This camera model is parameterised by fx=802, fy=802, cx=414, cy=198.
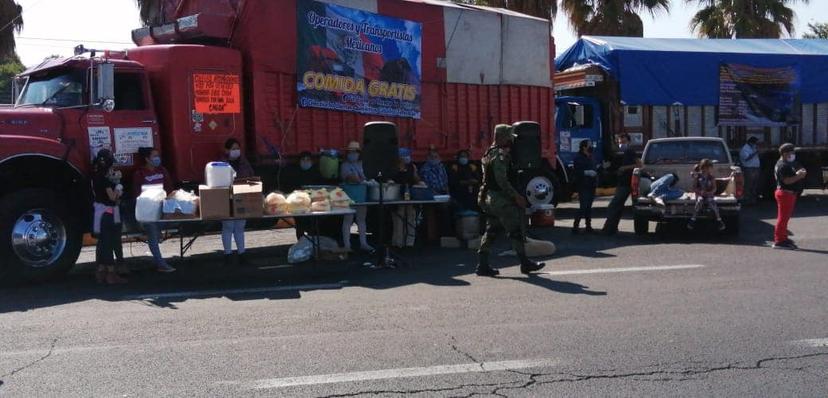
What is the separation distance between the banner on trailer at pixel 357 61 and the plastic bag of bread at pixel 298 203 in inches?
83.3

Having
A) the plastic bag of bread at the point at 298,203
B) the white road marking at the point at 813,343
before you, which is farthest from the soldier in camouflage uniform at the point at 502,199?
the white road marking at the point at 813,343

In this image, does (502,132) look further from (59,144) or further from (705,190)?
(59,144)

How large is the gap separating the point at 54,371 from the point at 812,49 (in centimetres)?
2073

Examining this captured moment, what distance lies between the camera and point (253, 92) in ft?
37.8

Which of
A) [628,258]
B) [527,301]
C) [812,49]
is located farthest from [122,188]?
[812,49]

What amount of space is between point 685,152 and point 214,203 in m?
8.95

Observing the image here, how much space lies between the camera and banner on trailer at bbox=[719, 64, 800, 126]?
19516 mm

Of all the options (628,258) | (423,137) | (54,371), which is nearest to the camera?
(54,371)

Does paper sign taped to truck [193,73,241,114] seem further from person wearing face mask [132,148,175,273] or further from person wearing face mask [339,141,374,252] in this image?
person wearing face mask [339,141,374,252]

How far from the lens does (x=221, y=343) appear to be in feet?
21.8

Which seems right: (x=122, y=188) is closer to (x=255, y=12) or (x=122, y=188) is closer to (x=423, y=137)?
(x=255, y=12)

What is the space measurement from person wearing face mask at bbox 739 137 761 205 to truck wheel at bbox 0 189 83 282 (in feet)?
48.5

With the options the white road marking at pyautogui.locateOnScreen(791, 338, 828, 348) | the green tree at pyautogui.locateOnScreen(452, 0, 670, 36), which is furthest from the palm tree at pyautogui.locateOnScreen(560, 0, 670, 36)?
the white road marking at pyautogui.locateOnScreen(791, 338, 828, 348)

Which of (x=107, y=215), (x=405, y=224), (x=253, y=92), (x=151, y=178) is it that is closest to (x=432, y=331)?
(x=107, y=215)
